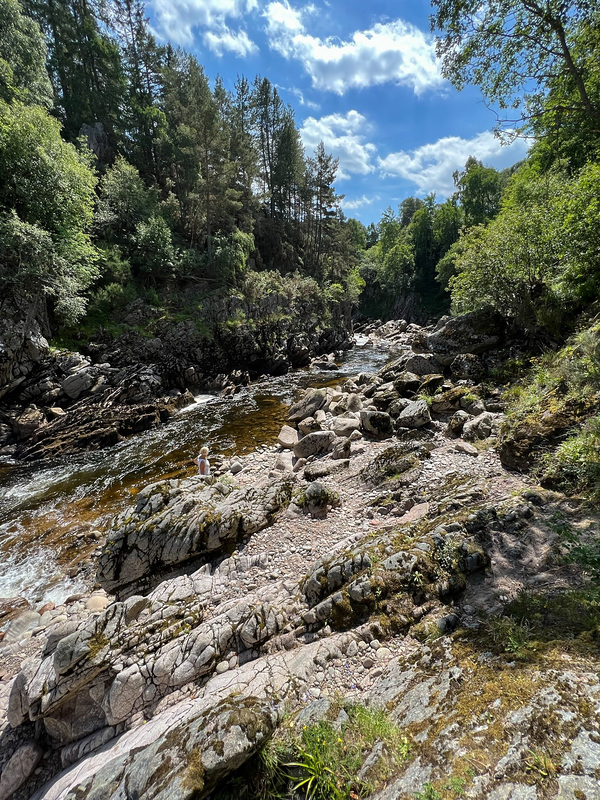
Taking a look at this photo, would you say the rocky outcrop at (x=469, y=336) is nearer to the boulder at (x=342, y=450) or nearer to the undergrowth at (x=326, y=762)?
the boulder at (x=342, y=450)

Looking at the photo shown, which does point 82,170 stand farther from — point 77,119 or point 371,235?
point 371,235

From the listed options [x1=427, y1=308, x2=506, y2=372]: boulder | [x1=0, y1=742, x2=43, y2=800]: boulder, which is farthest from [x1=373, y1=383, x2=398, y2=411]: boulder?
[x1=0, y1=742, x2=43, y2=800]: boulder

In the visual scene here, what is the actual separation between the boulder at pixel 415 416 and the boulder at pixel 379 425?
1.44ft

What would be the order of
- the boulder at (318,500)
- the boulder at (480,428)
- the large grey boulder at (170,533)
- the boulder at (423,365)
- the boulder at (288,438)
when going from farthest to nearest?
1. the boulder at (423,365)
2. the boulder at (288,438)
3. the boulder at (480,428)
4. the boulder at (318,500)
5. the large grey boulder at (170,533)


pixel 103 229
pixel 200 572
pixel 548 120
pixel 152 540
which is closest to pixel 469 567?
pixel 200 572

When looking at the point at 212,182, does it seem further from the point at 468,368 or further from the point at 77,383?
the point at 468,368

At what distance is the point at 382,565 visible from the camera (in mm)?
5605

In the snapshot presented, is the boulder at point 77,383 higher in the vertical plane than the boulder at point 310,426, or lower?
higher

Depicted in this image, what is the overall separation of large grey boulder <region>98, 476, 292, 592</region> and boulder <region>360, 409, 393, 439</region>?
594 cm

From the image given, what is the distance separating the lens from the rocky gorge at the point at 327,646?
2.91 meters

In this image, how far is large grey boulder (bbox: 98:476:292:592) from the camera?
27.2 ft

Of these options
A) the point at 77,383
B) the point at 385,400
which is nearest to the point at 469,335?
the point at 385,400

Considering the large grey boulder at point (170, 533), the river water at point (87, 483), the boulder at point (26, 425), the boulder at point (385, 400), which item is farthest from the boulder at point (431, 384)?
the boulder at point (26, 425)

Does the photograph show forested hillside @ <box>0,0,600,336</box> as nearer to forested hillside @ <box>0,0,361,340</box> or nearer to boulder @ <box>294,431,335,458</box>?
forested hillside @ <box>0,0,361,340</box>
